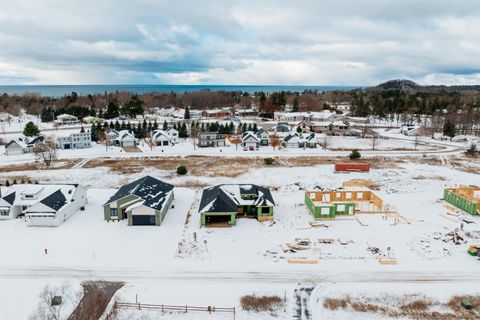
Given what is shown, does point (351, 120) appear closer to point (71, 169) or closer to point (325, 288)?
point (71, 169)

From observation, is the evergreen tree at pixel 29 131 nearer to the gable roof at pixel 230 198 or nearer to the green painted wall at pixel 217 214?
the gable roof at pixel 230 198

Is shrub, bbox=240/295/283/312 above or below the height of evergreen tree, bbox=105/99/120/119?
below

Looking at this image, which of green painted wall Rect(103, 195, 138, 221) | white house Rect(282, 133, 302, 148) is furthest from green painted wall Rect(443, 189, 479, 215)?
white house Rect(282, 133, 302, 148)

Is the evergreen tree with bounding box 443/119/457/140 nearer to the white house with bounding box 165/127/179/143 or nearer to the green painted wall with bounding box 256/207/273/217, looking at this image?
the white house with bounding box 165/127/179/143

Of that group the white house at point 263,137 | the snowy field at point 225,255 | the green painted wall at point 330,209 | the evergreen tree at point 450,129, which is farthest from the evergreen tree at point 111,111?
the evergreen tree at point 450,129

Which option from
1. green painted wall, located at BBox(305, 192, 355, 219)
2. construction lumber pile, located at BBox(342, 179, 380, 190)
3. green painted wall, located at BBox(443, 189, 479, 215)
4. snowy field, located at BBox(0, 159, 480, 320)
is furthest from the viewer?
construction lumber pile, located at BBox(342, 179, 380, 190)

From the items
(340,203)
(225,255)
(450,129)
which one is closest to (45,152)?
(225,255)

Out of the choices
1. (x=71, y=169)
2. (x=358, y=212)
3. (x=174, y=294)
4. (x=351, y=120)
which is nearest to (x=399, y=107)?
(x=351, y=120)
